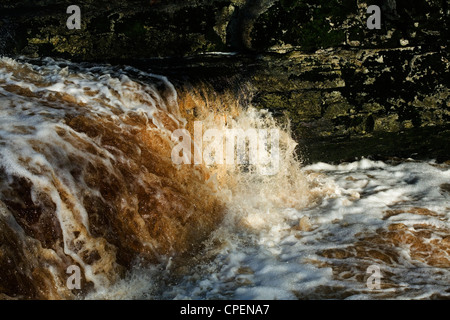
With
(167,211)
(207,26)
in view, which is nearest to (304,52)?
(207,26)

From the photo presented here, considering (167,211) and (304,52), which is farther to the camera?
(304,52)

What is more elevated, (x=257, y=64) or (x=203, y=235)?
(x=257, y=64)

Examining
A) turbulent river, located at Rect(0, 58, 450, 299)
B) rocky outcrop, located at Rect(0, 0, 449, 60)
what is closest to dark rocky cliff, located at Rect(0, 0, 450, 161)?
rocky outcrop, located at Rect(0, 0, 449, 60)

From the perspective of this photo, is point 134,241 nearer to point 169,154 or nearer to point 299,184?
point 169,154

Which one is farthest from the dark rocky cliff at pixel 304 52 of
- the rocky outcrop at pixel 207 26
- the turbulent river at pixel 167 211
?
the turbulent river at pixel 167 211

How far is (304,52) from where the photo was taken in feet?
16.0

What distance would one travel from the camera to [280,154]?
4.93 metres

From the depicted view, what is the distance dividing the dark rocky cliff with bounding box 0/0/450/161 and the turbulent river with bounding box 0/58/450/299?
52 cm

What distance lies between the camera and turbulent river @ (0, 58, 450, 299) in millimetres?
2748

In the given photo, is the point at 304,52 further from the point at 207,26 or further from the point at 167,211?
the point at 167,211

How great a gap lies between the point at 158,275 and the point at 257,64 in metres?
2.76

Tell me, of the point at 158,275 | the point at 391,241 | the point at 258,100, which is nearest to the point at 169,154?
the point at 158,275

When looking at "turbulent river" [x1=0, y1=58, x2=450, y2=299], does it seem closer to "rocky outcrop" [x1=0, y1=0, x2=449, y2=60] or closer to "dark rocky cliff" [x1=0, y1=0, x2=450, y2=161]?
"dark rocky cliff" [x1=0, y1=0, x2=450, y2=161]

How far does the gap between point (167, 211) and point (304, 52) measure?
8.25ft
